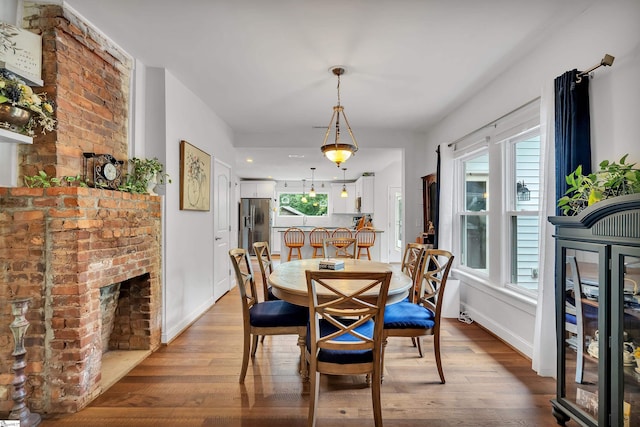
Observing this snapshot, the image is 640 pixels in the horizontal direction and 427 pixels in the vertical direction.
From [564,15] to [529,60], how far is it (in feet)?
1.71

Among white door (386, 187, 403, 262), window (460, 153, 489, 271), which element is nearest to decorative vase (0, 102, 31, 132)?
window (460, 153, 489, 271)

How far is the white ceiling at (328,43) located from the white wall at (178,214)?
21 centimetres

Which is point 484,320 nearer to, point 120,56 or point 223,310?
point 223,310

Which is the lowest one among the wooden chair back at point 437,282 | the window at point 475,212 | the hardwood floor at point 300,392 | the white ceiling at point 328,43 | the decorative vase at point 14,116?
the hardwood floor at point 300,392

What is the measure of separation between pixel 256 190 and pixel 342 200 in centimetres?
261

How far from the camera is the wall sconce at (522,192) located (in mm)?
3031

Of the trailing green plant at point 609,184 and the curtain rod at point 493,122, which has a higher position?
the curtain rod at point 493,122

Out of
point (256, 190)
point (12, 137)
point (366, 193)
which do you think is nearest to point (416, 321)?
point (12, 137)

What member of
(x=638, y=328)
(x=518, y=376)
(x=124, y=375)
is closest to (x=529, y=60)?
(x=638, y=328)

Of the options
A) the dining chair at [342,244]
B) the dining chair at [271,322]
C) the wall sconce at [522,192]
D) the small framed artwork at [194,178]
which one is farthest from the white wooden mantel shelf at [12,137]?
the wall sconce at [522,192]

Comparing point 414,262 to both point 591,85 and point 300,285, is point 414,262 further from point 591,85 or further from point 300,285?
point 591,85

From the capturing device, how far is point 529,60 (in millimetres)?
2721

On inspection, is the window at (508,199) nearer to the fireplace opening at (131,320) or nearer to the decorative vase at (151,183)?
the decorative vase at (151,183)

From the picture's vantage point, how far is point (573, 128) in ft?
6.97
